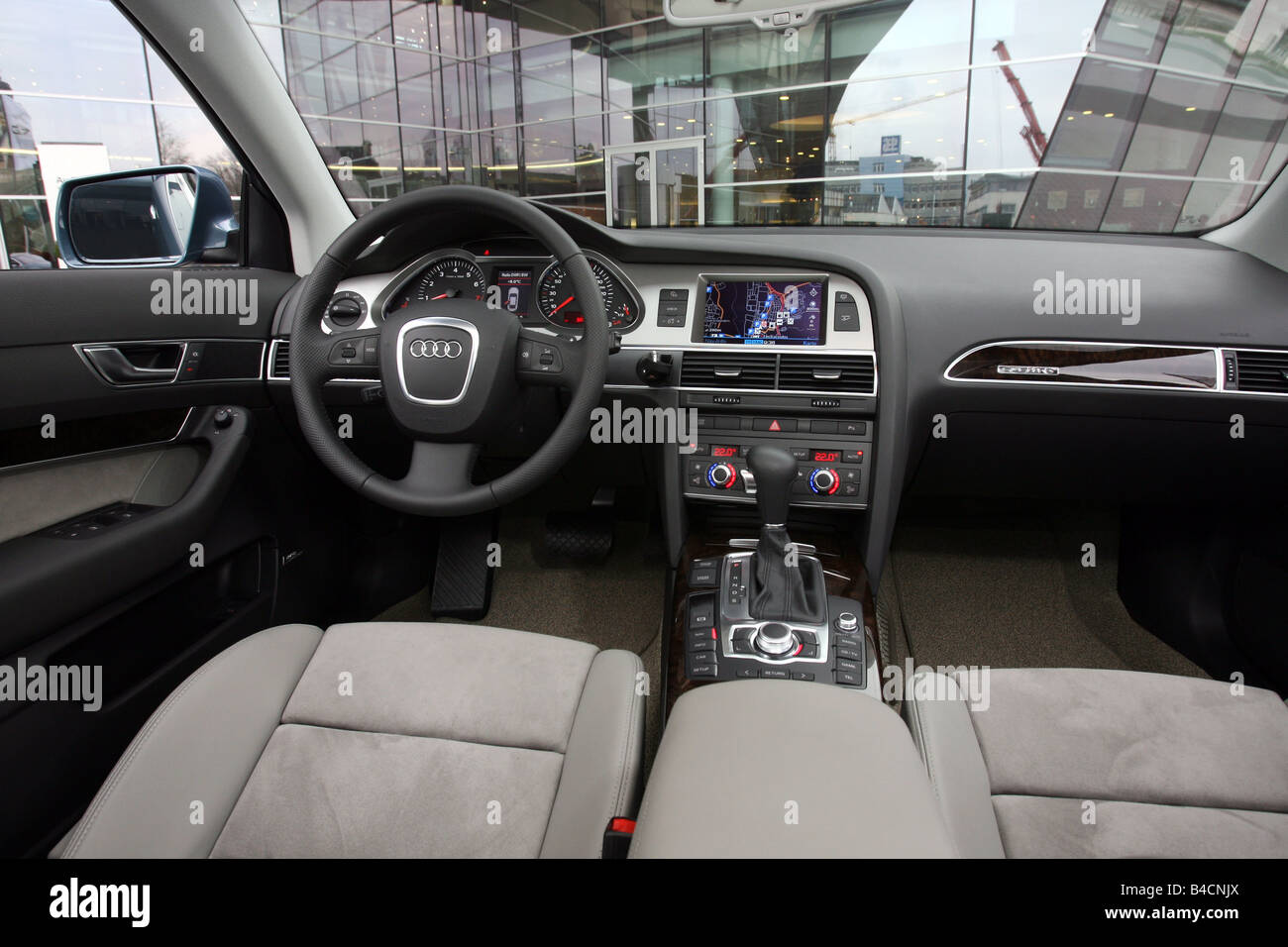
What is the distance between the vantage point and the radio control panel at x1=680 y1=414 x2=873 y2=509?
5.59 ft

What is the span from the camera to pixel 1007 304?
5.73ft

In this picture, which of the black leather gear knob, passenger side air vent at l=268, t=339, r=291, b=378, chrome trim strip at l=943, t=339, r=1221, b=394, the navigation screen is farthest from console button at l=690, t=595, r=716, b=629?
passenger side air vent at l=268, t=339, r=291, b=378

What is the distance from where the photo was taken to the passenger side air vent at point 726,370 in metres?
1.72

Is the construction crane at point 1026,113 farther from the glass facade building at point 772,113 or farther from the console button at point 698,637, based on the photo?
the console button at point 698,637

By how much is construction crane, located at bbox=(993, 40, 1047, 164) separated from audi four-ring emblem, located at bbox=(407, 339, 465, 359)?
295 cm

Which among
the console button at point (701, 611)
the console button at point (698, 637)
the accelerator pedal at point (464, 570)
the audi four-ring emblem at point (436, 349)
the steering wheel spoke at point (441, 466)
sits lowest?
the accelerator pedal at point (464, 570)

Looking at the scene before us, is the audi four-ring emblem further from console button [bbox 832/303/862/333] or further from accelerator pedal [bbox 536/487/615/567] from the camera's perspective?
accelerator pedal [bbox 536/487/615/567]

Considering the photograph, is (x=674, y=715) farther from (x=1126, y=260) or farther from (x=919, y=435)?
(x=1126, y=260)

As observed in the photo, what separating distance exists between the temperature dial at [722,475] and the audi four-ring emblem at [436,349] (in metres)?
0.71

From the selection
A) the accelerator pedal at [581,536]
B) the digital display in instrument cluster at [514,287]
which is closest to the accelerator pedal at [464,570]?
the accelerator pedal at [581,536]

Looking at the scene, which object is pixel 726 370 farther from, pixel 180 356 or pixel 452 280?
pixel 180 356

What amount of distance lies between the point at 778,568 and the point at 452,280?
3.91ft

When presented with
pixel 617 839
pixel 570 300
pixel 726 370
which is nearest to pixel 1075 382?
pixel 726 370

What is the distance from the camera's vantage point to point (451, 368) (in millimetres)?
1384
